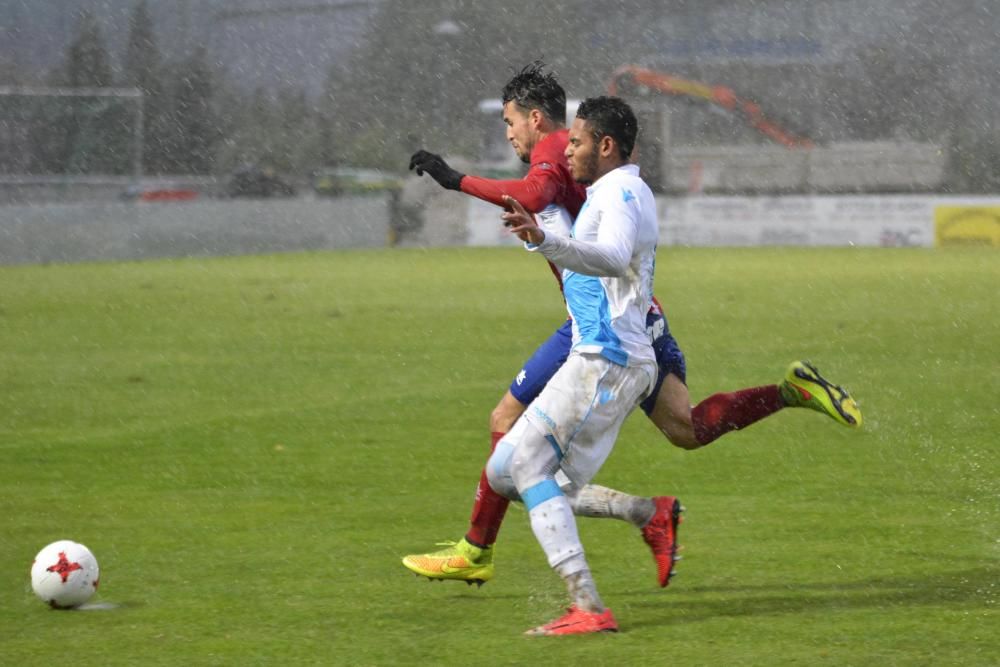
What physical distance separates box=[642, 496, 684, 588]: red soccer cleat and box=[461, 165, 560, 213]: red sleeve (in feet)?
4.12

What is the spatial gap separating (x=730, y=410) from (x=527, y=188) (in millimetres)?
1538

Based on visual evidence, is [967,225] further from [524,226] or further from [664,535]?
[524,226]

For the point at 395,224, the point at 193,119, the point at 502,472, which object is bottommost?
the point at 395,224

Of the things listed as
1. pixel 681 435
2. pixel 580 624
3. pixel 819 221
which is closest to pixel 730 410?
pixel 681 435

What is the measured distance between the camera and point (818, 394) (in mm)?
7016

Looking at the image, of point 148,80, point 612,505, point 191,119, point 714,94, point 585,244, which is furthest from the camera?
point 148,80

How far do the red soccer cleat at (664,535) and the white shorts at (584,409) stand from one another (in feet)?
1.95

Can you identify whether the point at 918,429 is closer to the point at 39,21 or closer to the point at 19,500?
the point at 19,500

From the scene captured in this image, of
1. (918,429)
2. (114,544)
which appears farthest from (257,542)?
(918,429)

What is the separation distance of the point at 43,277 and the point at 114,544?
18.8m

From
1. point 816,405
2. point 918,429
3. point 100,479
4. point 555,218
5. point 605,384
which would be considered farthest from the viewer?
point 918,429

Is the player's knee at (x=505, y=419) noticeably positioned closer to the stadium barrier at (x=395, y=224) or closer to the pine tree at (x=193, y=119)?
the stadium barrier at (x=395, y=224)

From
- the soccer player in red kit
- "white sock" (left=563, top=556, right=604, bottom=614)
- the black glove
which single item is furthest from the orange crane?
"white sock" (left=563, top=556, right=604, bottom=614)

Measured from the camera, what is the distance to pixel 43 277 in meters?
25.3
